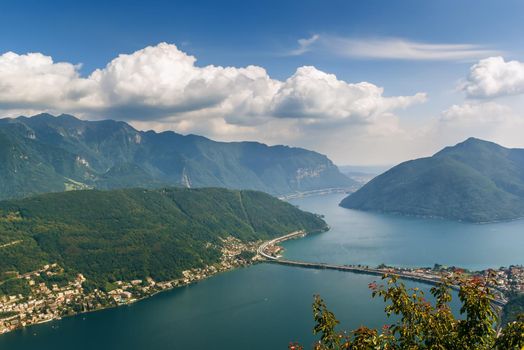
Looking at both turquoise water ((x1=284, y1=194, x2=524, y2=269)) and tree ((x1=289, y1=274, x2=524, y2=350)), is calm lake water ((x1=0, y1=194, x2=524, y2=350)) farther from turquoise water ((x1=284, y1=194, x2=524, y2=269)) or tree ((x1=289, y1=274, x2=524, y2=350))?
tree ((x1=289, y1=274, x2=524, y2=350))

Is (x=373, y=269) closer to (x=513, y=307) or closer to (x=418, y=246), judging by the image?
(x=418, y=246)

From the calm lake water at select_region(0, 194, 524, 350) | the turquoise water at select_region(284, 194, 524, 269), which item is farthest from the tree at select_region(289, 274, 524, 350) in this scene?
the turquoise water at select_region(284, 194, 524, 269)

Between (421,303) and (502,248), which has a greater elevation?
(421,303)

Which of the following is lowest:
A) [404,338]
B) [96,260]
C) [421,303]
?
[96,260]

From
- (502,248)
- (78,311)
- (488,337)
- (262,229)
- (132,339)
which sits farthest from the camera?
(262,229)

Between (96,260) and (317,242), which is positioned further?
(317,242)

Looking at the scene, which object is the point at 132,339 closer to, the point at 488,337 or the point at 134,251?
the point at 134,251

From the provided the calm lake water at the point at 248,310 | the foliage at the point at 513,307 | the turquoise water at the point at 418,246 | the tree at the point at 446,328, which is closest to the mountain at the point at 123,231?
the calm lake water at the point at 248,310

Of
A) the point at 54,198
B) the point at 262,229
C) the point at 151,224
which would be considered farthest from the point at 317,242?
the point at 54,198
